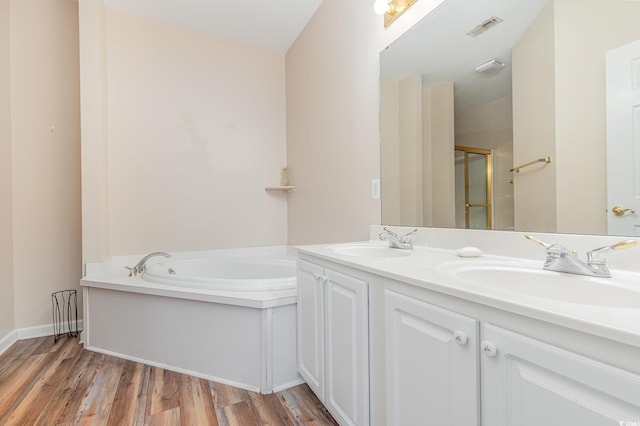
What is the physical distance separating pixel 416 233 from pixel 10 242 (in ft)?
9.54

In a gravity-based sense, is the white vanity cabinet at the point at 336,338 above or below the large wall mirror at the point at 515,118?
below

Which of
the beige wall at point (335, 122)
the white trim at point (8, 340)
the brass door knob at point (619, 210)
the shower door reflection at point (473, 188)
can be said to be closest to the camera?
the brass door knob at point (619, 210)

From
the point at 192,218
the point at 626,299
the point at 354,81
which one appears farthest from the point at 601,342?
the point at 192,218

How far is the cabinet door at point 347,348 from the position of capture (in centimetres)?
108

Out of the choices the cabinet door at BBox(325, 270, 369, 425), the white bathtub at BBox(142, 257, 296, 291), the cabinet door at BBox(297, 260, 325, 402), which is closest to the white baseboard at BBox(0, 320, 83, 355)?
the white bathtub at BBox(142, 257, 296, 291)

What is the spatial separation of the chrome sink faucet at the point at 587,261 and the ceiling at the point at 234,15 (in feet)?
7.98

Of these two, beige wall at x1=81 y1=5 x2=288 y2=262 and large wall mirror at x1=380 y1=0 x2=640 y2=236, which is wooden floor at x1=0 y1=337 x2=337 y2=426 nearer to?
beige wall at x1=81 y1=5 x2=288 y2=262

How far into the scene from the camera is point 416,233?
5.18ft

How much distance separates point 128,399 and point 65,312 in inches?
55.8

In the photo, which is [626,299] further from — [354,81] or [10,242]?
[10,242]

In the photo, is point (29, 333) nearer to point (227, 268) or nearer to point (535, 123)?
point (227, 268)

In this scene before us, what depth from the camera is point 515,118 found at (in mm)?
1146

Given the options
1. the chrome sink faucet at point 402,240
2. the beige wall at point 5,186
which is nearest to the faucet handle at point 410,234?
the chrome sink faucet at point 402,240

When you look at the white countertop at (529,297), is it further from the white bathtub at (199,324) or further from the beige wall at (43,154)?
the beige wall at (43,154)
